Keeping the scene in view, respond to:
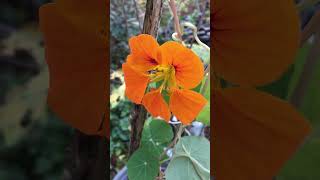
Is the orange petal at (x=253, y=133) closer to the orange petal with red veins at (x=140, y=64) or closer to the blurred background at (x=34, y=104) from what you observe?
the blurred background at (x=34, y=104)

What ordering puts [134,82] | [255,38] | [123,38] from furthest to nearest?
[123,38]
[134,82]
[255,38]

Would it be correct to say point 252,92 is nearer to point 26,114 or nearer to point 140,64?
point 140,64

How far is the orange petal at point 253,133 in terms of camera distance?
479 mm

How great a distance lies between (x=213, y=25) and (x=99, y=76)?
0.56ft

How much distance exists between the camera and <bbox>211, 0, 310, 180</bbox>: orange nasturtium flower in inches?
18.3

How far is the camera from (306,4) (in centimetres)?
47

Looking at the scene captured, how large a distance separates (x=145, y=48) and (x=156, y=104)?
9 cm

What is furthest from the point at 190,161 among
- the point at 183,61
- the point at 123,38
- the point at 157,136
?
the point at 123,38

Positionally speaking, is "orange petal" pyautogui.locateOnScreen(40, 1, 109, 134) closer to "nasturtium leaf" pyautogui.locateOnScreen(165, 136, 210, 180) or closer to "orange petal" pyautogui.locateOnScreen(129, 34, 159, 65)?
"orange petal" pyautogui.locateOnScreen(129, 34, 159, 65)

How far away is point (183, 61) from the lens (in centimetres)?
55

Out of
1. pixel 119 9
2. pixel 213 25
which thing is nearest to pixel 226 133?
pixel 213 25

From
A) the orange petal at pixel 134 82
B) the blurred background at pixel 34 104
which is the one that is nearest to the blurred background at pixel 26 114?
the blurred background at pixel 34 104

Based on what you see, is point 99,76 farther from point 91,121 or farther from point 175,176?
point 175,176

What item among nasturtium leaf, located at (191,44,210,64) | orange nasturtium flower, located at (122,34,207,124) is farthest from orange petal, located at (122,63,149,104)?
nasturtium leaf, located at (191,44,210,64)
